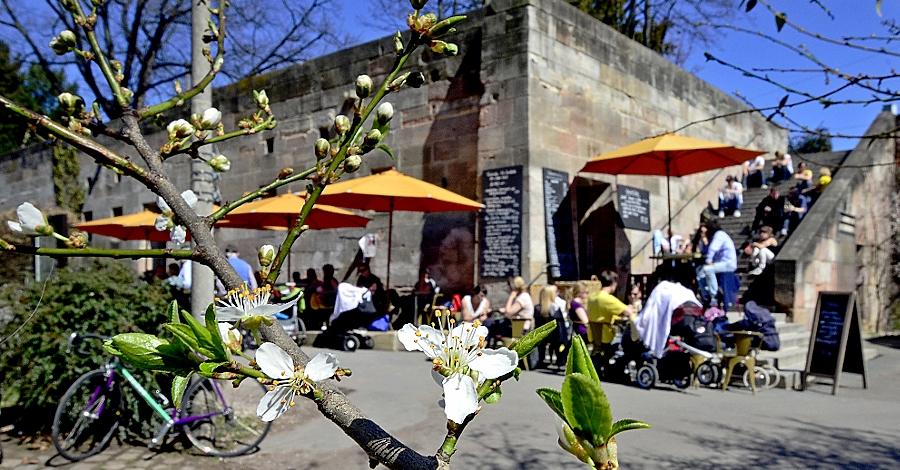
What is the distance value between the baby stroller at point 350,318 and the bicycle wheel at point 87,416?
18.3 ft

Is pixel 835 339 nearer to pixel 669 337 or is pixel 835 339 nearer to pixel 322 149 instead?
pixel 669 337

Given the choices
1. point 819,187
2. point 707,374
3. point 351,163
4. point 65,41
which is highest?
point 819,187

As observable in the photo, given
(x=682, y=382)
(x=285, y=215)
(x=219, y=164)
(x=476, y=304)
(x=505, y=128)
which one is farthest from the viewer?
(x=505, y=128)

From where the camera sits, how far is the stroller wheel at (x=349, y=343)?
11.5 metres

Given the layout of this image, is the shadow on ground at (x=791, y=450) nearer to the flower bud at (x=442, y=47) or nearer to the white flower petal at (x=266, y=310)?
the flower bud at (x=442, y=47)

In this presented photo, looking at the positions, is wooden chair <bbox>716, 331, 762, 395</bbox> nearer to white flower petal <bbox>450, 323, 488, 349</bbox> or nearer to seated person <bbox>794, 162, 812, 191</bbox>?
seated person <bbox>794, 162, 812, 191</bbox>

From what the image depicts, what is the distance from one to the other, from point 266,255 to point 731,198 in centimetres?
1670

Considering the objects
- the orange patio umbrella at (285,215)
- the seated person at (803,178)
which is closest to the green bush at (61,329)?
the orange patio umbrella at (285,215)

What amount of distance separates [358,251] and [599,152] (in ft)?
15.8

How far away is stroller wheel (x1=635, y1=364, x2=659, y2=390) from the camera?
8617 millimetres

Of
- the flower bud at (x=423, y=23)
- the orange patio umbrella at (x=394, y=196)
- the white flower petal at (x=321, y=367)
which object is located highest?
the orange patio umbrella at (x=394, y=196)

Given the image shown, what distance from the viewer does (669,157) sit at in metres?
12.0

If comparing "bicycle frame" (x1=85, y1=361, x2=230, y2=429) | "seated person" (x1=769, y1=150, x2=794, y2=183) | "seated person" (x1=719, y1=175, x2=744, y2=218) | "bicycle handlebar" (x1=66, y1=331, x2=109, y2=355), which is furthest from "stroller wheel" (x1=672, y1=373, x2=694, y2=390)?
"seated person" (x1=769, y1=150, x2=794, y2=183)

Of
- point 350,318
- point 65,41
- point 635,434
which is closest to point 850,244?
point 350,318
